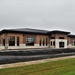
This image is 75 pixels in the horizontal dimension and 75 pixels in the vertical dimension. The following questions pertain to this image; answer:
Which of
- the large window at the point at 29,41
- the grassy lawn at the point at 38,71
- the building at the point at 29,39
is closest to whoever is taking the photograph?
the grassy lawn at the point at 38,71

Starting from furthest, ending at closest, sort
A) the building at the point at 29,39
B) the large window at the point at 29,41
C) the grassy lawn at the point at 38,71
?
the large window at the point at 29,41
the building at the point at 29,39
the grassy lawn at the point at 38,71

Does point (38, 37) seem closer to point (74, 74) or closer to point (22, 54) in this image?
point (22, 54)

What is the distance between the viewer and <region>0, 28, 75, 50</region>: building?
36938 mm

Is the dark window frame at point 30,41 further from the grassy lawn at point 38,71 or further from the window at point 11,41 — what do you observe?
the grassy lawn at point 38,71

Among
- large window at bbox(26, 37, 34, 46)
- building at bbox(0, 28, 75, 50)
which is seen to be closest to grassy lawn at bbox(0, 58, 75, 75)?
building at bbox(0, 28, 75, 50)

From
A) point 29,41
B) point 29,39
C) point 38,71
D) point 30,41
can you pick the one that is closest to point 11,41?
point 29,39

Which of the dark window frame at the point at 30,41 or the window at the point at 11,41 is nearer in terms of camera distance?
the window at the point at 11,41

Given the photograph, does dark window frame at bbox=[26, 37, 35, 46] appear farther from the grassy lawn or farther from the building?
the grassy lawn

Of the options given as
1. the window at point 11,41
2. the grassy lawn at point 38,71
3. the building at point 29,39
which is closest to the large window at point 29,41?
the building at point 29,39

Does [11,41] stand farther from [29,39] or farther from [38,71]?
[38,71]

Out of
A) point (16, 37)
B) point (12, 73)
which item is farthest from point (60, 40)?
point (12, 73)

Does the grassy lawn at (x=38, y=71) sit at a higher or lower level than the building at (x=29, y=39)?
lower

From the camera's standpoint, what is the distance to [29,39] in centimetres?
4075

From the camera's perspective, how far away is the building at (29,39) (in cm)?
3694
